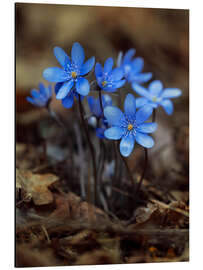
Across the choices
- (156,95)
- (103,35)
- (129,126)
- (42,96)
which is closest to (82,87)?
(129,126)

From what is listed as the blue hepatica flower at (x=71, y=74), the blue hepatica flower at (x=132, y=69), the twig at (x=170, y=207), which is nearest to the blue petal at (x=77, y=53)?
the blue hepatica flower at (x=71, y=74)

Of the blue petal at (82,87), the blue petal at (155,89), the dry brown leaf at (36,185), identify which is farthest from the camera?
the blue petal at (155,89)

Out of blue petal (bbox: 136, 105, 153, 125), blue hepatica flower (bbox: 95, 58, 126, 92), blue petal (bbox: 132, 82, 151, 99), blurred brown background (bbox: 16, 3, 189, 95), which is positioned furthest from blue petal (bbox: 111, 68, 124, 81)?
blurred brown background (bbox: 16, 3, 189, 95)

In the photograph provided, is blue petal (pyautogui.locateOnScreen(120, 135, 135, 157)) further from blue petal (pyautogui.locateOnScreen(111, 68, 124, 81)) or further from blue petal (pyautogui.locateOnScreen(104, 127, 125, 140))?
blue petal (pyautogui.locateOnScreen(111, 68, 124, 81))

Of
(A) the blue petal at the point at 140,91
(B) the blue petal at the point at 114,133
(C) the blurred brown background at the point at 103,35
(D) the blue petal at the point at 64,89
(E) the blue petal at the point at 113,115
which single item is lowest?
(B) the blue petal at the point at 114,133

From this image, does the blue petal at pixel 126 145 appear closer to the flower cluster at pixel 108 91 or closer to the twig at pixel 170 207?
the flower cluster at pixel 108 91

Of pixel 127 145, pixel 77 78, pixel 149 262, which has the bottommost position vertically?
pixel 149 262

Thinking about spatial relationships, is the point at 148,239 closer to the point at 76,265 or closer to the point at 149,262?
the point at 149,262
